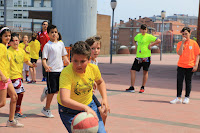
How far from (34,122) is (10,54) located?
1302 millimetres

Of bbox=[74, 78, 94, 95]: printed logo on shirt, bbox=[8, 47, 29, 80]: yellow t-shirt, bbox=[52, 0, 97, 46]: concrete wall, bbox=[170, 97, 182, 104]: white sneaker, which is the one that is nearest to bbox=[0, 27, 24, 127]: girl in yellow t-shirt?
bbox=[8, 47, 29, 80]: yellow t-shirt

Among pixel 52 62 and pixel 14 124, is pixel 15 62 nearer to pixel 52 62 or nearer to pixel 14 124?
pixel 52 62

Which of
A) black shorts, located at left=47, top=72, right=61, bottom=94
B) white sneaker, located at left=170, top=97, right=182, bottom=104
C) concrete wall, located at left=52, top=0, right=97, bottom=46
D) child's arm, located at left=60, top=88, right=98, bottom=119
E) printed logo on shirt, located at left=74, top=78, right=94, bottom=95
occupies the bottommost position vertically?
white sneaker, located at left=170, top=97, right=182, bottom=104

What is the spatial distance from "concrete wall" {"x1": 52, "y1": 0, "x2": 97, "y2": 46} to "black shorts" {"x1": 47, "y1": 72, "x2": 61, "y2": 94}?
1577 cm

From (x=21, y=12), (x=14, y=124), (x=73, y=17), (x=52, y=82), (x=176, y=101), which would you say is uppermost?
(x=21, y=12)

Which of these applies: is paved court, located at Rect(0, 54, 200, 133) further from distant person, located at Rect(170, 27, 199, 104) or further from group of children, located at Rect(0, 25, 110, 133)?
distant person, located at Rect(170, 27, 199, 104)

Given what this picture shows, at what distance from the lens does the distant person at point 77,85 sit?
3.36m

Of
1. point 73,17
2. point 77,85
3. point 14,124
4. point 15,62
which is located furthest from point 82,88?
point 73,17

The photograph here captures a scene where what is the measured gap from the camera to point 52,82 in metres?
6.57

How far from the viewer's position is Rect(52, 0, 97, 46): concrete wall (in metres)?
22.1

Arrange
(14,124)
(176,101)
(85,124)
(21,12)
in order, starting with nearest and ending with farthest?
(85,124) < (14,124) < (176,101) < (21,12)

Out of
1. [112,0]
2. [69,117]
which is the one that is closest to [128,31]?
[112,0]

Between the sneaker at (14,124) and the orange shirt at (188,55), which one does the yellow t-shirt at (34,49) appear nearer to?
the orange shirt at (188,55)

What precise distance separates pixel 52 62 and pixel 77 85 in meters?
3.25
